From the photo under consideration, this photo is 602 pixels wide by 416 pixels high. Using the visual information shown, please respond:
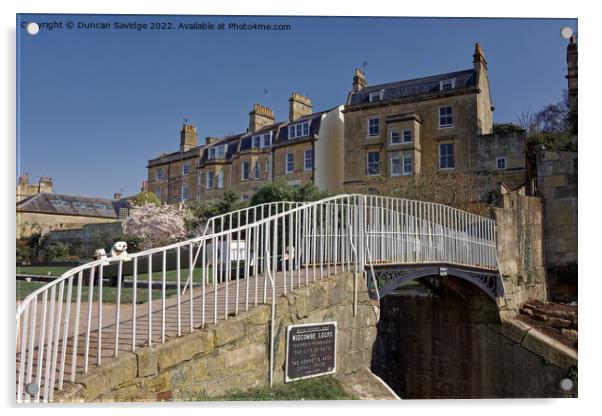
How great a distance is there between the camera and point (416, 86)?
830 cm

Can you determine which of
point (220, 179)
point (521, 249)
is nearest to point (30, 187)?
point (220, 179)

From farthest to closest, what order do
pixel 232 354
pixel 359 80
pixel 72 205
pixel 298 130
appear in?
pixel 298 130 < pixel 359 80 < pixel 72 205 < pixel 232 354

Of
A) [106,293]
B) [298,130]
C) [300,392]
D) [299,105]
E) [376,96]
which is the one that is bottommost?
[300,392]

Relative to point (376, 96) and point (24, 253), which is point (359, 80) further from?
point (24, 253)

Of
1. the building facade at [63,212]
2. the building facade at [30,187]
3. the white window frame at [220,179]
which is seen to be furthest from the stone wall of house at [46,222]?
the white window frame at [220,179]

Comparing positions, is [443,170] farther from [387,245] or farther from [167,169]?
[167,169]

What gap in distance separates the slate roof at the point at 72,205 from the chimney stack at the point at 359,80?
356cm

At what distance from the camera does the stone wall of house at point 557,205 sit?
8507mm

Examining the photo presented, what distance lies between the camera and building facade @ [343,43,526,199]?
8750mm

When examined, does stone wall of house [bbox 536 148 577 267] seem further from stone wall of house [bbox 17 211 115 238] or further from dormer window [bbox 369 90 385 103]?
stone wall of house [bbox 17 211 115 238]

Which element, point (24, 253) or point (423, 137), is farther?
point (423, 137)

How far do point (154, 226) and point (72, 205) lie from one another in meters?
1.17

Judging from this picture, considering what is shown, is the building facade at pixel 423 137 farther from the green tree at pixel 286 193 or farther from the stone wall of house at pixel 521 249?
the stone wall of house at pixel 521 249

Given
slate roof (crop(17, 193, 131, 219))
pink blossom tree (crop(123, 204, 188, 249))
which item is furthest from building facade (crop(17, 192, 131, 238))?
pink blossom tree (crop(123, 204, 188, 249))
